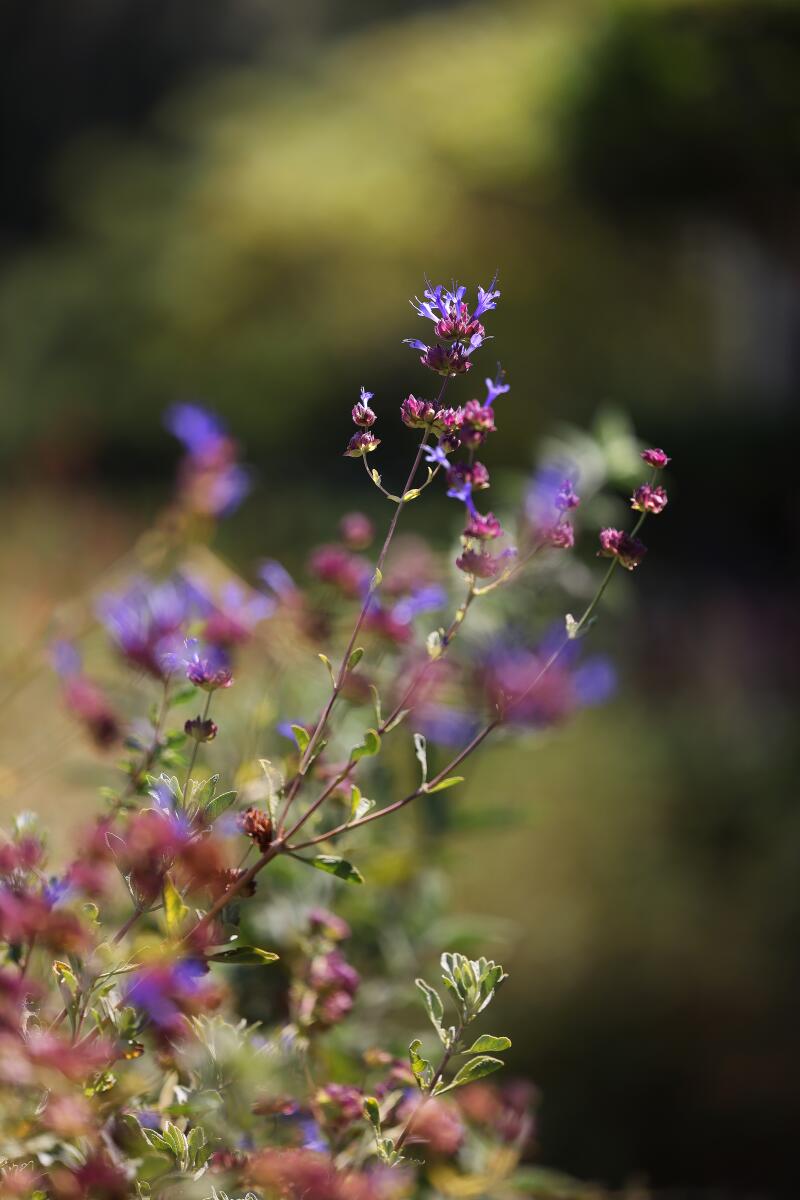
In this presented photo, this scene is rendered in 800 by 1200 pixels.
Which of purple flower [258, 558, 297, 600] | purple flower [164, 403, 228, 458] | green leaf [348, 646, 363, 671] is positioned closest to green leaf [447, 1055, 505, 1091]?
green leaf [348, 646, 363, 671]

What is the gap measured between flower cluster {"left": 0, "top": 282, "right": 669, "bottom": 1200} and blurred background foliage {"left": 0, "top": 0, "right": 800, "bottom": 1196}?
9 cm

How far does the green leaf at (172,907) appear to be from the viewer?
0.28m

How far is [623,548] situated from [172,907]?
143 millimetres

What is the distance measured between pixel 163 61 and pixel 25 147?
954 mm

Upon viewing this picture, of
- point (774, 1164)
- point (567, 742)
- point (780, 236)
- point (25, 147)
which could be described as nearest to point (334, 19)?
point (25, 147)

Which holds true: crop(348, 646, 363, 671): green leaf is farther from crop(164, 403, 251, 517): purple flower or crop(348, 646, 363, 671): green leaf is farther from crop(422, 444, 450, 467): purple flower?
crop(164, 403, 251, 517): purple flower

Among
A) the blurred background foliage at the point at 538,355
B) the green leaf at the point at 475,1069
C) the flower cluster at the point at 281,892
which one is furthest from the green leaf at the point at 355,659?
the blurred background foliage at the point at 538,355

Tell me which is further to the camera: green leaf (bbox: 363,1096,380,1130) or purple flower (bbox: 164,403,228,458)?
purple flower (bbox: 164,403,228,458)

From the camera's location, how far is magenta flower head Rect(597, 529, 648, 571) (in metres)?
0.31

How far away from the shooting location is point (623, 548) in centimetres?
31

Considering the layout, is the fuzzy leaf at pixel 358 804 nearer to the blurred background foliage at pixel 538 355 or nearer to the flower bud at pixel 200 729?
the flower bud at pixel 200 729

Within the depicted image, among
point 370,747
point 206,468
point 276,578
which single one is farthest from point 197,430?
point 370,747

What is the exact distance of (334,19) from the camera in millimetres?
6605

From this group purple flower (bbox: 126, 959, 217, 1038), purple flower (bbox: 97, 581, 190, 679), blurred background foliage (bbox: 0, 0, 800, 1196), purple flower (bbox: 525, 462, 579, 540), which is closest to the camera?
purple flower (bbox: 126, 959, 217, 1038)
